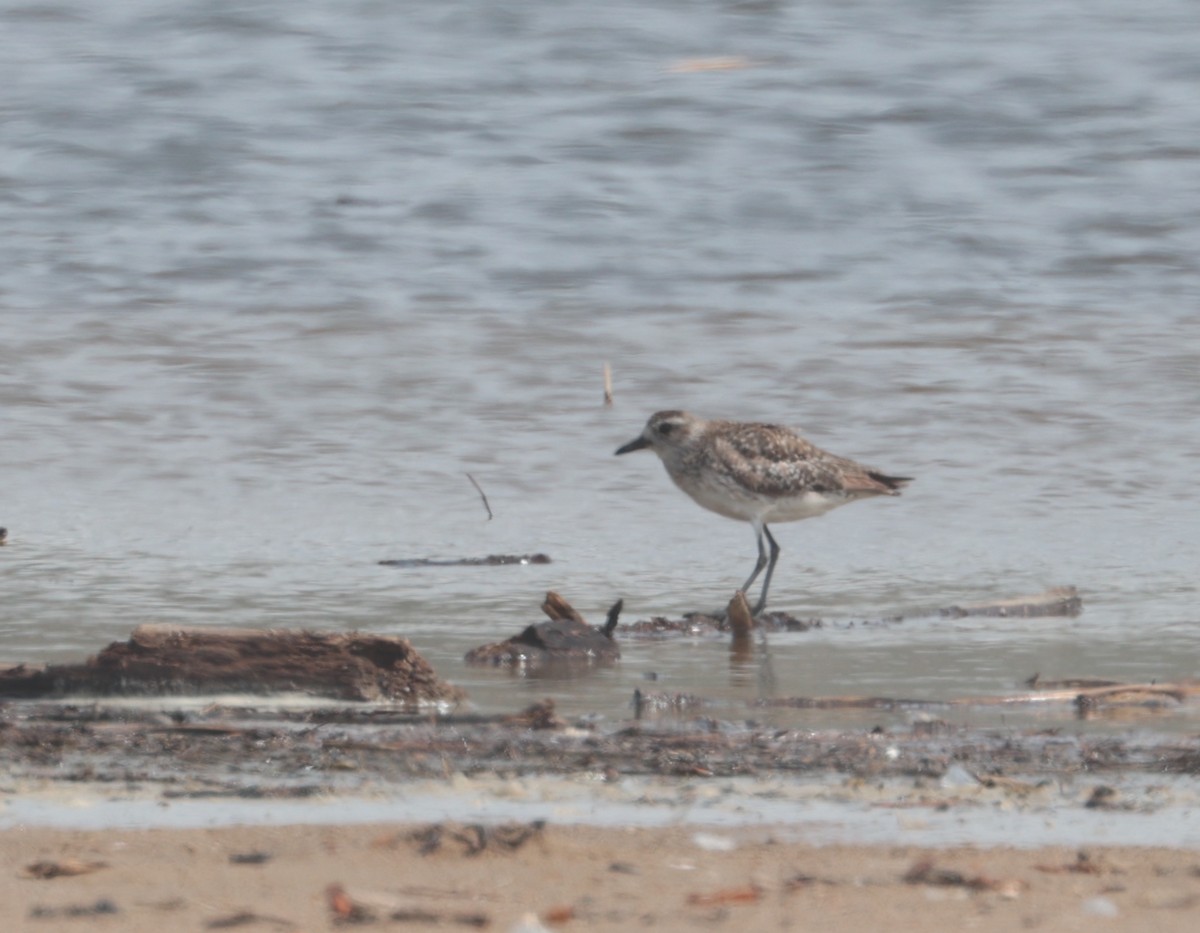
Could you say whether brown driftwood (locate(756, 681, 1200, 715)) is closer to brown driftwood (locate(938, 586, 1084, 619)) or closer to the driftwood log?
brown driftwood (locate(938, 586, 1084, 619))

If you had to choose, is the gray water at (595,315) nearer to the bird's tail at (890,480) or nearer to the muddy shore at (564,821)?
the bird's tail at (890,480)

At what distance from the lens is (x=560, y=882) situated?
3602mm

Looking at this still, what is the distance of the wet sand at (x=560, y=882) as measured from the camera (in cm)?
339

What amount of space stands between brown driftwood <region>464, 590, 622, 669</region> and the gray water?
0.28 feet

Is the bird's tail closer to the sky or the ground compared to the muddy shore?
closer to the ground

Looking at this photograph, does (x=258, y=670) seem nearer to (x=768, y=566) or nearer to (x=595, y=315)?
(x=768, y=566)

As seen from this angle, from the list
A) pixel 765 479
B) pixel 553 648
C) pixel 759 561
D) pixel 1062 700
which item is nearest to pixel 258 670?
pixel 553 648

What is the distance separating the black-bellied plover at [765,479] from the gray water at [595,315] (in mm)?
161

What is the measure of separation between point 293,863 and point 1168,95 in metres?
11.1

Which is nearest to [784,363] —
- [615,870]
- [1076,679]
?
[1076,679]

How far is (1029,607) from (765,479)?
4.91 feet

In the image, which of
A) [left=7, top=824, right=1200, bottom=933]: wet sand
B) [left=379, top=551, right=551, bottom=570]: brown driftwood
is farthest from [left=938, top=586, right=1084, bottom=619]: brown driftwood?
[left=7, top=824, right=1200, bottom=933]: wet sand

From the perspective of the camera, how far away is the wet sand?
11.1 ft

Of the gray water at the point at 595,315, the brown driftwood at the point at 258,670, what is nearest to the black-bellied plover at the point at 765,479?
the gray water at the point at 595,315
